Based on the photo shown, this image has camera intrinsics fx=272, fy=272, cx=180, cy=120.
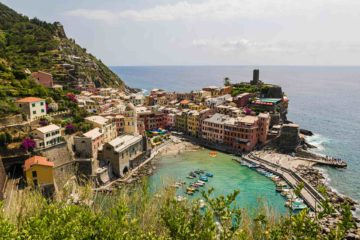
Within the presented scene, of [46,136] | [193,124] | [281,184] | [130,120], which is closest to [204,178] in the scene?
[281,184]

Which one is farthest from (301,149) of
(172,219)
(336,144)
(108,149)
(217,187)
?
(172,219)

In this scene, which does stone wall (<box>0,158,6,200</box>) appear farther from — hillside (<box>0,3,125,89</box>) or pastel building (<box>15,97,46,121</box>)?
hillside (<box>0,3,125,89</box>)

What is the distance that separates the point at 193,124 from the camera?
225ft

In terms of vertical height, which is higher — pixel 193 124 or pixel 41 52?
pixel 41 52

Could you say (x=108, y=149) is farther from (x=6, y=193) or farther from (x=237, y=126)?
(x=237, y=126)

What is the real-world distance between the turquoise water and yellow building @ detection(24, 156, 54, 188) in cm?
1371

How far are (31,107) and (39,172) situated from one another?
15.1 metres

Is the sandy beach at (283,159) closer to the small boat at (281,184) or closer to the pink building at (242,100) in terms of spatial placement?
the small boat at (281,184)

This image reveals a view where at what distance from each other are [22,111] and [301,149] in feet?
179

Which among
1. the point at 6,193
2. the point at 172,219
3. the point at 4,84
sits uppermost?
the point at 4,84

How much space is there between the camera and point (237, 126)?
60094 millimetres

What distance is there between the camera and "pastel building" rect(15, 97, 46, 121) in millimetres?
44125

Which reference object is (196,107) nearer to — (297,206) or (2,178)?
(297,206)

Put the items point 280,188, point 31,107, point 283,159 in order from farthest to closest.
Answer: point 283,159 < point 31,107 < point 280,188
